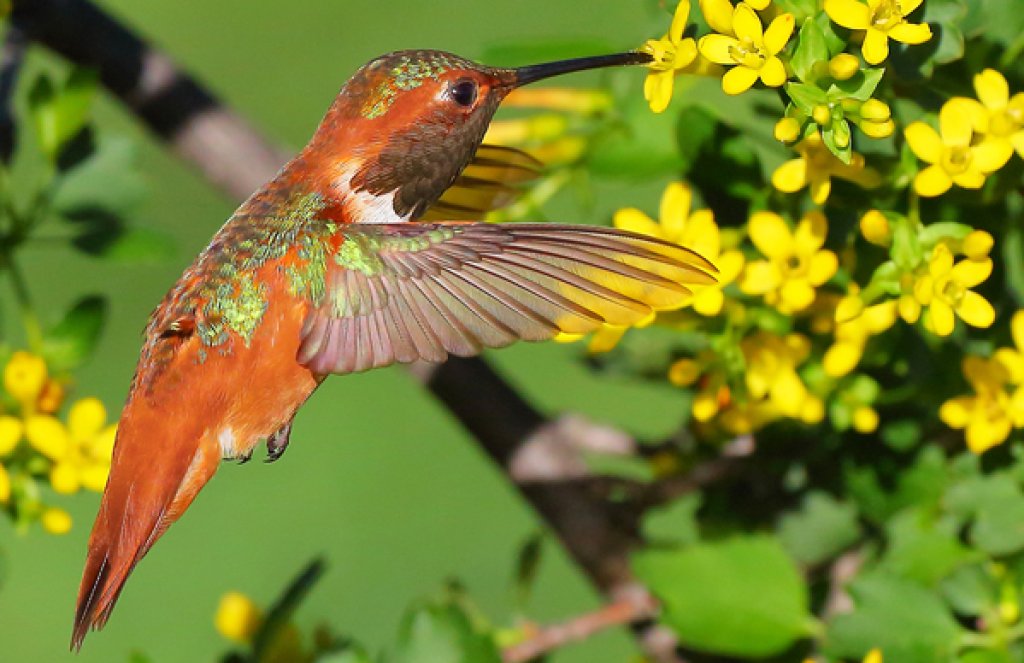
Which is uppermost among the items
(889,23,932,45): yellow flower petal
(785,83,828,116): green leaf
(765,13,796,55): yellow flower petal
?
(765,13,796,55): yellow flower petal

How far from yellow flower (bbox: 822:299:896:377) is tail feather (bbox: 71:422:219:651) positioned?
461mm

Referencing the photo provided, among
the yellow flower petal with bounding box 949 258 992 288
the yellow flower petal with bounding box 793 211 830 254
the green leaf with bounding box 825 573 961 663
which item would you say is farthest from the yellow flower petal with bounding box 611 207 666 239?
the green leaf with bounding box 825 573 961 663

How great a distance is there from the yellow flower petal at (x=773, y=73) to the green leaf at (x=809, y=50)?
0.01 m

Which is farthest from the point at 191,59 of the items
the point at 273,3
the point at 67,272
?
the point at 67,272

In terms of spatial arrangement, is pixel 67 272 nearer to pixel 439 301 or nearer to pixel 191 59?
pixel 191 59

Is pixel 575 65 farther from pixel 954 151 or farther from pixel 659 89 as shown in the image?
pixel 954 151

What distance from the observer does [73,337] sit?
1.22 metres

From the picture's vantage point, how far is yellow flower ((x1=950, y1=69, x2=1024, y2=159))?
88 cm

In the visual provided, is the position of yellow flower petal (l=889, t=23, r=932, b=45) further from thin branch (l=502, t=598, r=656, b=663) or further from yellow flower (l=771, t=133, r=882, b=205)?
thin branch (l=502, t=598, r=656, b=663)

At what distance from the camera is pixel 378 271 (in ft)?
3.32

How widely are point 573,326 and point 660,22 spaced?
240 mm

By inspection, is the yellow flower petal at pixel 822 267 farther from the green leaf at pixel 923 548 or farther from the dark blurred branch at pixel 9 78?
the dark blurred branch at pixel 9 78

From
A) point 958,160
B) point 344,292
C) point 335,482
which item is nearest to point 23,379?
point 344,292

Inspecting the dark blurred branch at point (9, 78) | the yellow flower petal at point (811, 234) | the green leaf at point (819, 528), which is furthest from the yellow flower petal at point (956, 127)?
the dark blurred branch at point (9, 78)
